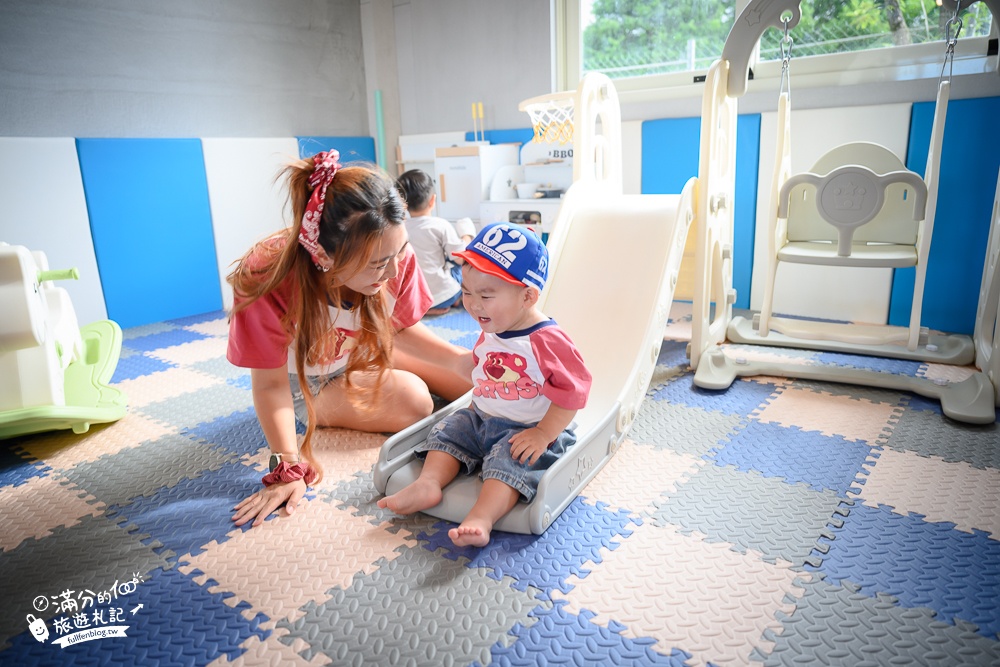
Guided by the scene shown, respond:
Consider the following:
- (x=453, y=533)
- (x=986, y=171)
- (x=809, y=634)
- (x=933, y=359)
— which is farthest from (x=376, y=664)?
(x=986, y=171)

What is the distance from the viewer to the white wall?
2.79m

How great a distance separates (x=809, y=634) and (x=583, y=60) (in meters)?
3.26

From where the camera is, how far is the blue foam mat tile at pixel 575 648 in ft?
3.19

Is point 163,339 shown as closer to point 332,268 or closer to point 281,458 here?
point 281,458

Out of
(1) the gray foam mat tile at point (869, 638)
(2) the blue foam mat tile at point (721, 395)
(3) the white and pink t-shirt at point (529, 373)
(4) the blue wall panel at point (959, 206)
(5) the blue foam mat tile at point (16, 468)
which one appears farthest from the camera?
(4) the blue wall panel at point (959, 206)

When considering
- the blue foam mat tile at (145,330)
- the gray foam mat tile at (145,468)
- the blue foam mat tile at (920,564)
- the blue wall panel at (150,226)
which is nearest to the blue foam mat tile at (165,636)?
the gray foam mat tile at (145,468)

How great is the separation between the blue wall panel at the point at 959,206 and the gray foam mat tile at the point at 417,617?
2.38 metres

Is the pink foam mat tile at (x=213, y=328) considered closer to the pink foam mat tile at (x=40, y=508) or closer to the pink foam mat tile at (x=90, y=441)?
the pink foam mat tile at (x=90, y=441)

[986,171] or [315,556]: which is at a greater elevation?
[986,171]

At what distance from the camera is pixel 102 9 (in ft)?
9.78

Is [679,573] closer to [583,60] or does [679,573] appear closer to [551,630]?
[551,630]

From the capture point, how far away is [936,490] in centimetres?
141

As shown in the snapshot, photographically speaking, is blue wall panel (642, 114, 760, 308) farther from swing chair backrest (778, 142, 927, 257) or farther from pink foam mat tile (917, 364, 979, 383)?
pink foam mat tile (917, 364, 979, 383)

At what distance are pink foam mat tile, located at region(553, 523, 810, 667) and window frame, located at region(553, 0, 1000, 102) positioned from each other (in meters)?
2.18
